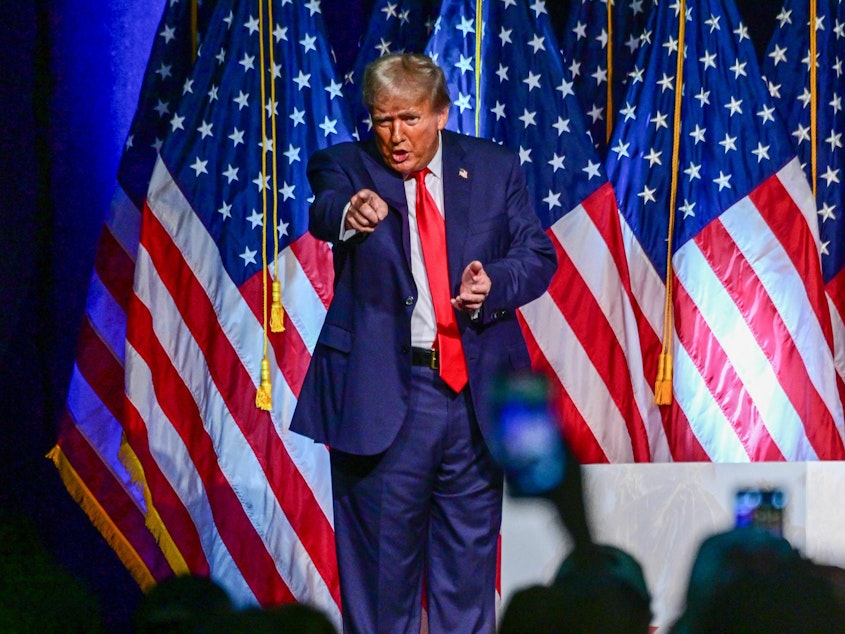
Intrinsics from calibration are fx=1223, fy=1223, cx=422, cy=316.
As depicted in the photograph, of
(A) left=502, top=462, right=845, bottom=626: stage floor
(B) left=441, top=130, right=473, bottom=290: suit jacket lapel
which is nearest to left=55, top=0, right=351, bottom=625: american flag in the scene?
(B) left=441, top=130, right=473, bottom=290: suit jacket lapel

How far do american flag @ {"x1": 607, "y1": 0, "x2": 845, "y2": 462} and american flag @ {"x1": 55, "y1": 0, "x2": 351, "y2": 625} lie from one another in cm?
101

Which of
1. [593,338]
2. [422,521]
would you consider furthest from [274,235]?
[422,521]

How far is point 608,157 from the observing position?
397 centimetres

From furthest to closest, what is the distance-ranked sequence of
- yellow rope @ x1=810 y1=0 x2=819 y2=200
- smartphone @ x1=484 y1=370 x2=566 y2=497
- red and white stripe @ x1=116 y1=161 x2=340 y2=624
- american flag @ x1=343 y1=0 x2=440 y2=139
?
1. yellow rope @ x1=810 y1=0 x2=819 y2=200
2. american flag @ x1=343 y1=0 x2=440 y2=139
3. red and white stripe @ x1=116 y1=161 x2=340 y2=624
4. smartphone @ x1=484 y1=370 x2=566 y2=497

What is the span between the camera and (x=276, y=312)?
359cm

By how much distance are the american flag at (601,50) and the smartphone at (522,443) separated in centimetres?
164

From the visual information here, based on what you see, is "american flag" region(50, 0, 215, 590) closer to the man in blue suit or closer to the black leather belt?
the man in blue suit

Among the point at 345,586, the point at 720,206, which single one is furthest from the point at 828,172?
the point at 345,586

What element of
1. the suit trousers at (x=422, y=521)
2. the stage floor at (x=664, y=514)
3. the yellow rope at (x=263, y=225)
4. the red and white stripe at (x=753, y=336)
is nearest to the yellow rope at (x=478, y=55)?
the yellow rope at (x=263, y=225)

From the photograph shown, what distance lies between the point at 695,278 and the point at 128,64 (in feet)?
6.56

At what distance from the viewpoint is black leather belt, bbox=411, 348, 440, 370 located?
2592mm

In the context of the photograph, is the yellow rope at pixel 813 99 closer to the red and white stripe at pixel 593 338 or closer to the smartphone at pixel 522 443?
the red and white stripe at pixel 593 338

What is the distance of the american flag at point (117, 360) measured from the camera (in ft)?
12.4

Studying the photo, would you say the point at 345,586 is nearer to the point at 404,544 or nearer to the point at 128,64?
the point at 404,544
